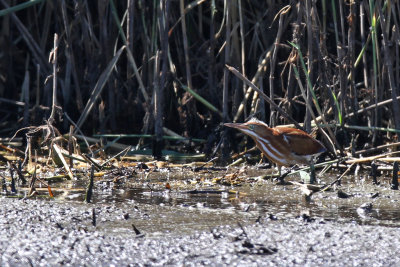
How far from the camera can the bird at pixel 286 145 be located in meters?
5.09

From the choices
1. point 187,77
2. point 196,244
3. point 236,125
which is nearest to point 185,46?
point 187,77

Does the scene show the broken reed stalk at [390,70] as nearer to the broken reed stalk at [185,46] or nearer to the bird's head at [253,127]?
the bird's head at [253,127]

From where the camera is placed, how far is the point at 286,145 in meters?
5.08

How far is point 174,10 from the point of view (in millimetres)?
6301

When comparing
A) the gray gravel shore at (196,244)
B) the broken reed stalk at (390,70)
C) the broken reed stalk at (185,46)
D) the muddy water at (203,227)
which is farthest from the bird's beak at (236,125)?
the gray gravel shore at (196,244)

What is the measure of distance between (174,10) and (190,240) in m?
3.35

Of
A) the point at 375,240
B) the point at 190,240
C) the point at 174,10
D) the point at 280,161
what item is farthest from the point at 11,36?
the point at 375,240

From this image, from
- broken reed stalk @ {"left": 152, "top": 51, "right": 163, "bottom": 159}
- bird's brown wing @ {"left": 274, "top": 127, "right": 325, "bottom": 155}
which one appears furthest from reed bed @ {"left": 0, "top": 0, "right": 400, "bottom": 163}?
bird's brown wing @ {"left": 274, "top": 127, "right": 325, "bottom": 155}

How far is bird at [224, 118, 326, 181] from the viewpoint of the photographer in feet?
16.7

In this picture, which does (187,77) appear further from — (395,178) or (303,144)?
(395,178)

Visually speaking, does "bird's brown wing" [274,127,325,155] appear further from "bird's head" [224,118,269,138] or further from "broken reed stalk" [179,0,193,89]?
"broken reed stalk" [179,0,193,89]

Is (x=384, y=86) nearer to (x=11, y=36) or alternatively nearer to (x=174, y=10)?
(x=174, y=10)

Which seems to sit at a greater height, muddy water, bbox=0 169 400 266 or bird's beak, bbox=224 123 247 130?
bird's beak, bbox=224 123 247 130

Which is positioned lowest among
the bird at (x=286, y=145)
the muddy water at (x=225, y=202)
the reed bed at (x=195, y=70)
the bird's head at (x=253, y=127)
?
the muddy water at (x=225, y=202)
